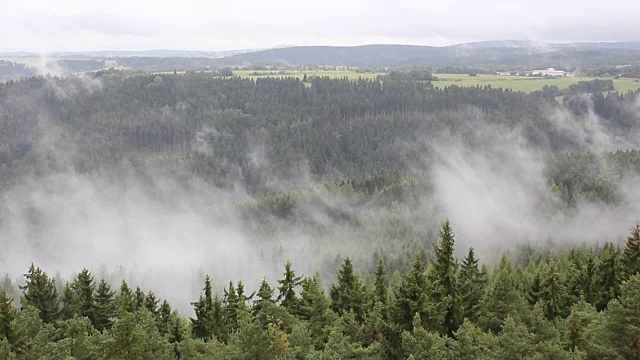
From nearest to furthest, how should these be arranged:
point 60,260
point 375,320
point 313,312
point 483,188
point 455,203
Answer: point 375,320
point 313,312
point 455,203
point 60,260
point 483,188

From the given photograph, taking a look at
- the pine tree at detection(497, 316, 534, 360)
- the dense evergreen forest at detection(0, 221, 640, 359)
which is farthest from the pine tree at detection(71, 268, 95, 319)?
the pine tree at detection(497, 316, 534, 360)

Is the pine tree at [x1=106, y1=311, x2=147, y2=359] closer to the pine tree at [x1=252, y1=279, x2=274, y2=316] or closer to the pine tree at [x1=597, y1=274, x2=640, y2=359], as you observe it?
the pine tree at [x1=252, y1=279, x2=274, y2=316]

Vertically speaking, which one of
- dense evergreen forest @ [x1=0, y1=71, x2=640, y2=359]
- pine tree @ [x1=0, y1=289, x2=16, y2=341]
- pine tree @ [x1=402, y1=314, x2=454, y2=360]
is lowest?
dense evergreen forest @ [x1=0, y1=71, x2=640, y2=359]

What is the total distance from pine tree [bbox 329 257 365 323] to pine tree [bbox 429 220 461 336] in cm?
1339

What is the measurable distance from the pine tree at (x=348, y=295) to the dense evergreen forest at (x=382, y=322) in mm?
98

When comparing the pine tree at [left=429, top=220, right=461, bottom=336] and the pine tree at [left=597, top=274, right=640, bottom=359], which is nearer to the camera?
the pine tree at [left=597, top=274, right=640, bottom=359]

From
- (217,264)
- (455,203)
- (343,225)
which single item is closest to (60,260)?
(217,264)

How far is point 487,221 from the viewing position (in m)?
A: 157

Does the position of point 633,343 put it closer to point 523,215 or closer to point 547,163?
point 523,215

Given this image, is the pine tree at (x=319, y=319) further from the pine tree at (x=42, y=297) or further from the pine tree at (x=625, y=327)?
the pine tree at (x=42, y=297)

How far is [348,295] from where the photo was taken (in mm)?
54969

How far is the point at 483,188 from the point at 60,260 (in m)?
135

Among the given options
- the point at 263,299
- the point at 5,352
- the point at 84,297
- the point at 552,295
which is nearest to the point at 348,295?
the point at 263,299

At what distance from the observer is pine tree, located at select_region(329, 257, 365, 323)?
180 feet
